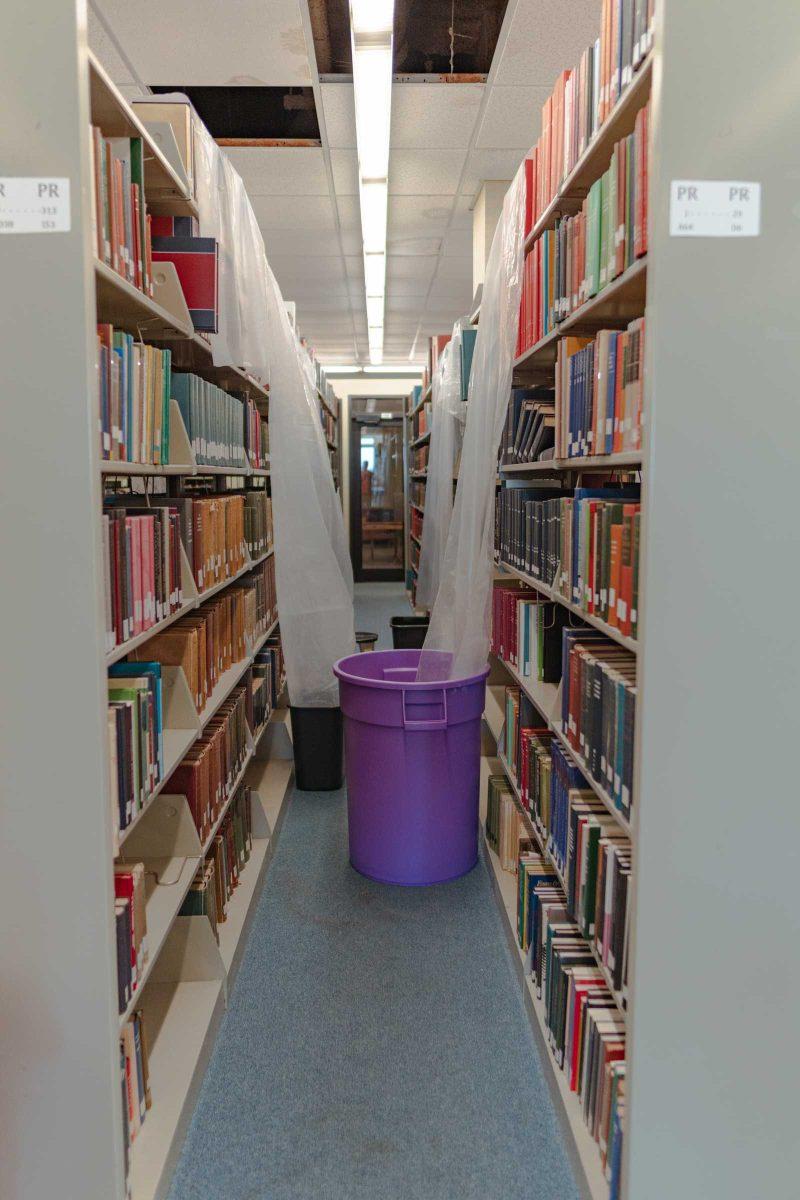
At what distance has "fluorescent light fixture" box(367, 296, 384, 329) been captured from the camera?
7751mm

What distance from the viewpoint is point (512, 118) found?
388 cm

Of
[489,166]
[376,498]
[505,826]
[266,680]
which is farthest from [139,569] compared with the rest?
[376,498]

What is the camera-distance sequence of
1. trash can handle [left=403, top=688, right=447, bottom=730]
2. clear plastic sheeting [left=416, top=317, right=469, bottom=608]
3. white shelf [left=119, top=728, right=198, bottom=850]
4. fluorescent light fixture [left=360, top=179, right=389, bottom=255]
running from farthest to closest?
fluorescent light fixture [left=360, top=179, right=389, bottom=255] < clear plastic sheeting [left=416, top=317, right=469, bottom=608] < trash can handle [left=403, top=688, right=447, bottom=730] < white shelf [left=119, top=728, right=198, bottom=850]

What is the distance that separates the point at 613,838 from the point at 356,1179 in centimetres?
80

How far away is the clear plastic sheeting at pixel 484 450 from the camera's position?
97.5 inches

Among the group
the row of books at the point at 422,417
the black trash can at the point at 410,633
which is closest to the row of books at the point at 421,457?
the row of books at the point at 422,417

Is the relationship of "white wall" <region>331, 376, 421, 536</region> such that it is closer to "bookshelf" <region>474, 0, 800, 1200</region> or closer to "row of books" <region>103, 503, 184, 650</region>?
"row of books" <region>103, 503, 184, 650</region>

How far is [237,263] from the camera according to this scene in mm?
2596

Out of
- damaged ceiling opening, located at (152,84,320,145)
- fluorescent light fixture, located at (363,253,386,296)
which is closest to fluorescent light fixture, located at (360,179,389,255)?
fluorescent light fixture, located at (363,253,386,296)

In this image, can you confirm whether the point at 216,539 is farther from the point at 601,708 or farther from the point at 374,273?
the point at 374,273

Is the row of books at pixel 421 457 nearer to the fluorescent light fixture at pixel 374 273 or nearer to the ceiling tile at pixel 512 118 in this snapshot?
the fluorescent light fixture at pixel 374 273

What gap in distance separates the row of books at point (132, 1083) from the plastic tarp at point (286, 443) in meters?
1.60

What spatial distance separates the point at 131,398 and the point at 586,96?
3.70ft

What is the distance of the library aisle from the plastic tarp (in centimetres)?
87
